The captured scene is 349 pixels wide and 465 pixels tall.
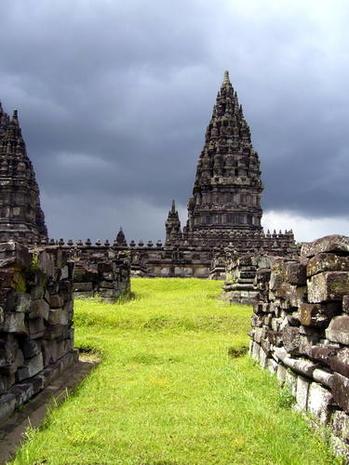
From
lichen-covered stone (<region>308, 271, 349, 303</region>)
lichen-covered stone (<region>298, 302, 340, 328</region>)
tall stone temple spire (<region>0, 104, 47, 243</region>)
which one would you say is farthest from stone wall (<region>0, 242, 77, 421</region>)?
tall stone temple spire (<region>0, 104, 47, 243</region>)

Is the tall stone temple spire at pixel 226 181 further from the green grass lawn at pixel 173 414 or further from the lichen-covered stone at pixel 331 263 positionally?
the lichen-covered stone at pixel 331 263

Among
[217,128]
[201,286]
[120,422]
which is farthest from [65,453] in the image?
[217,128]

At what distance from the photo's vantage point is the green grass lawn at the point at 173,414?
5.09 meters

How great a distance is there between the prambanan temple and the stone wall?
39169 millimetres

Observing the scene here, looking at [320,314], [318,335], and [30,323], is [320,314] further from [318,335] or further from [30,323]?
[30,323]

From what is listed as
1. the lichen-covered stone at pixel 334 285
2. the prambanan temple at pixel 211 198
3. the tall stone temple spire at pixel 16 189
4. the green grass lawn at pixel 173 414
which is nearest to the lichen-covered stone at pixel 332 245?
the lichen-covered stone at pixel 334 285

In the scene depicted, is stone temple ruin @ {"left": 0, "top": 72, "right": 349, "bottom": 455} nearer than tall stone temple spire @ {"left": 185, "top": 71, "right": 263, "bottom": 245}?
Yes

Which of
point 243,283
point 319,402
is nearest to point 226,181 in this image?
point 243,283

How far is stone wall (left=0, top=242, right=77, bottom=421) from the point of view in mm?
6613

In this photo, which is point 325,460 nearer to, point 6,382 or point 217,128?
point 6,382

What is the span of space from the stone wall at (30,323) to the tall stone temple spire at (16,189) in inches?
1895

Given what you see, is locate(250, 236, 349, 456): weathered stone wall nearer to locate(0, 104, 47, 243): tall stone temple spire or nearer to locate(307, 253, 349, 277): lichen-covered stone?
locate(307, 253, 349, 277): lichen-covered stone

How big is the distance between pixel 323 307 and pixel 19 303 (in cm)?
345

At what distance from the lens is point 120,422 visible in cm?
612
